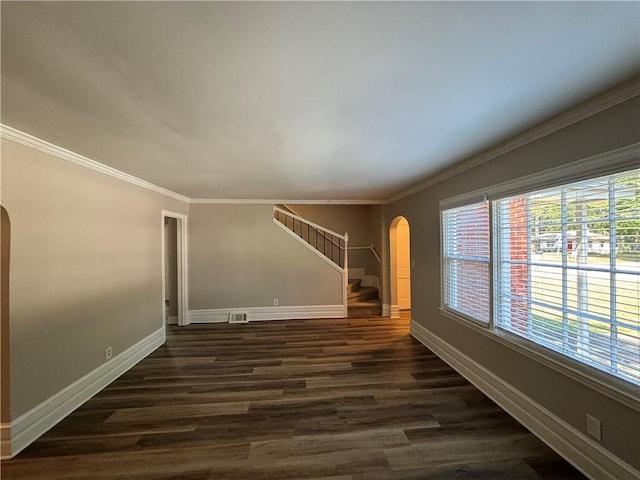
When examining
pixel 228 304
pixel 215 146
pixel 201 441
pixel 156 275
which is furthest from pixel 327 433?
pixel 228 304

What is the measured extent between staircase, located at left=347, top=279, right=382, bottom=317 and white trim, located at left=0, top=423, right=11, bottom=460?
4806mm

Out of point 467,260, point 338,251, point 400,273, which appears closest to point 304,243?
point 338,251

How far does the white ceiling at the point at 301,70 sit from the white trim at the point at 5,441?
2182mm

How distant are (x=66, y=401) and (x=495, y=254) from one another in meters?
4.25

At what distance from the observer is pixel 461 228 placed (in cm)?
334

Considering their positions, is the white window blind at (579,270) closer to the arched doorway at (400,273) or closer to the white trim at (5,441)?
the arched doorway at (400,273)

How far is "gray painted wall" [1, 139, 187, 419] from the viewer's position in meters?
2.12

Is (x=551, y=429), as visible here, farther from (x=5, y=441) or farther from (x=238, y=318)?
(x=238, y=318)

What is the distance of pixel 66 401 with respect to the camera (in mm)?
2521

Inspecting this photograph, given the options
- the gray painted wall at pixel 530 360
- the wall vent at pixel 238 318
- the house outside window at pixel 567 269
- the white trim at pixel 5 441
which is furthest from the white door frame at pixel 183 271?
the house outside window at pixel 567 269

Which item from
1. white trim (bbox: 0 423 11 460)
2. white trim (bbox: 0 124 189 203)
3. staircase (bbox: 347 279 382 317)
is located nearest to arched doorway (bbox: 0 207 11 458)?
white trim (bbox: 0 423 11 460)

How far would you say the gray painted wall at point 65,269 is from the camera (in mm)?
2115

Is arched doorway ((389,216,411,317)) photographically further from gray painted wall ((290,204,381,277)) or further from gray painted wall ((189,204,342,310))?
gray painted wall ((290,204,381,277))

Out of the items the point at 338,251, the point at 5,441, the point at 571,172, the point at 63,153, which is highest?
the point at 63,153
